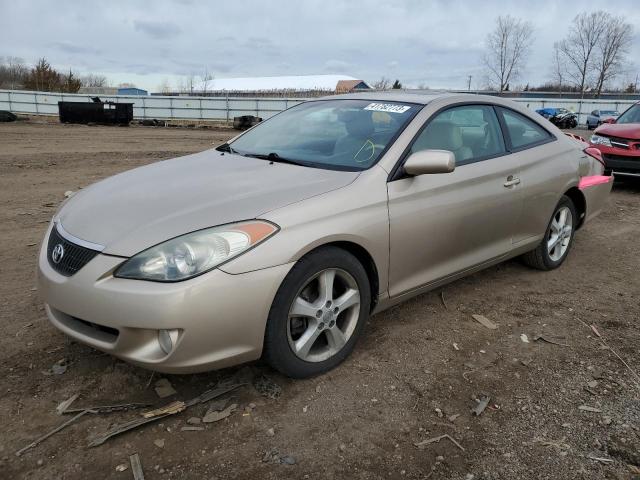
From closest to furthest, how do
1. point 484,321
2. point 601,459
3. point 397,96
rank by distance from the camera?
point 601,459, point 484,321, point 397,96

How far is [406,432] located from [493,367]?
0.88 m

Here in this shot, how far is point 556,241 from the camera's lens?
15.5ft

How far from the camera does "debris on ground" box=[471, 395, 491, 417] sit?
2647 millimetres

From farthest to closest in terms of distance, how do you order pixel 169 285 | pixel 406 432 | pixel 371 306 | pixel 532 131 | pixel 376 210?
1. pixel 532 131
2. pixel 371 306
3. pixel 376 210
4. pixel 406 432
5. pixel 169 285

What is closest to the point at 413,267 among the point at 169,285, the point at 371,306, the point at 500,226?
the point at 371,306

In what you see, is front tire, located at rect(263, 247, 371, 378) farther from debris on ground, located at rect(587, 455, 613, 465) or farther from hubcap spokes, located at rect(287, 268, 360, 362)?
debris on ground, located at rect(587, 455, 613, 465)

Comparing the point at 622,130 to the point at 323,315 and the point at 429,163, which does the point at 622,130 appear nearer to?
the point at 429,163

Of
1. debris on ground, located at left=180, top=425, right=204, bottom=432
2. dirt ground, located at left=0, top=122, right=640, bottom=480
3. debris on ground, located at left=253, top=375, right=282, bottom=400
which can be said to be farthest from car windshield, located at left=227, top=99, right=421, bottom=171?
debris on ground, located at left=180, top=425, right=204, bottom=432

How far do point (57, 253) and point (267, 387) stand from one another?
4.21 feet

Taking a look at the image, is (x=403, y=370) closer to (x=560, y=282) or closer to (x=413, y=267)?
(x=413, y=267)

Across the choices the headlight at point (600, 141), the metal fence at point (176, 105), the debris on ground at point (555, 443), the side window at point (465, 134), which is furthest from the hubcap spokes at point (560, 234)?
the metal fence at point (176, 105)

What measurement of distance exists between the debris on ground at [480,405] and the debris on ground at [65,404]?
78.9 inches

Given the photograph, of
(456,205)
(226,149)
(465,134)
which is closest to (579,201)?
(465,134)

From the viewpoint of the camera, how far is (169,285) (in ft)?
7.64
